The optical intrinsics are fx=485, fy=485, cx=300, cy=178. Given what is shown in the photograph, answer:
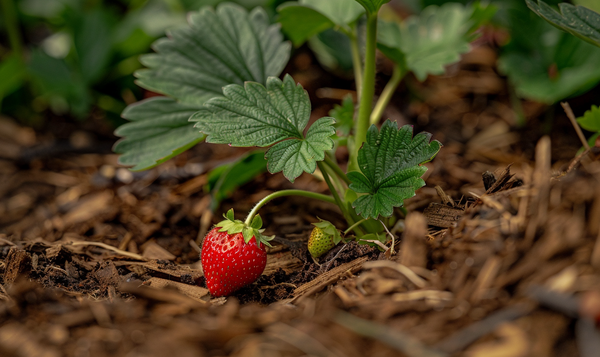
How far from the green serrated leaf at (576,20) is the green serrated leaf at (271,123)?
61 cm

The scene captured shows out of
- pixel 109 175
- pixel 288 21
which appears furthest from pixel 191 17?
pixel 109 175

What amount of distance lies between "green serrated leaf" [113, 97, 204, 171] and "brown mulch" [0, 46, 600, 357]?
281 mm

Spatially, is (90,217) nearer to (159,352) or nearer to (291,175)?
(291,175)

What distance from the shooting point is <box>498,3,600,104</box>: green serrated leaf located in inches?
75.0

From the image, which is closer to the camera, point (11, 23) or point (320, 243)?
point (320, 243)

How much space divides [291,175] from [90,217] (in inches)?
41.9

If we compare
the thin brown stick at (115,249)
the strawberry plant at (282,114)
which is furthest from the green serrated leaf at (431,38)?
the thin brown stick at (115,249)

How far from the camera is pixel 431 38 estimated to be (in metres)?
1.82

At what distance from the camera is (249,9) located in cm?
257

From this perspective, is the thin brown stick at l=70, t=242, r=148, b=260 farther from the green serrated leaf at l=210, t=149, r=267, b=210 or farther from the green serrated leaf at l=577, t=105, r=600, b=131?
the green serrated leaf at l=577, t=105, r=600, b=131

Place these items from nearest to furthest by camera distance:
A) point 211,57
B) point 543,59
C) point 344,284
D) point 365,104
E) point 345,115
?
point 344,284 < point 365,104 < point 345,115 < point 211,57 < point 543,59

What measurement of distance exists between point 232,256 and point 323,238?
26 cm

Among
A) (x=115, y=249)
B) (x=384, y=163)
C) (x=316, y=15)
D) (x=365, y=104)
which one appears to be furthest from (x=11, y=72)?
Result: (x=384, y=163)

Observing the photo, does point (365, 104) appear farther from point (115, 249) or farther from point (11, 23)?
point (11, 23)
